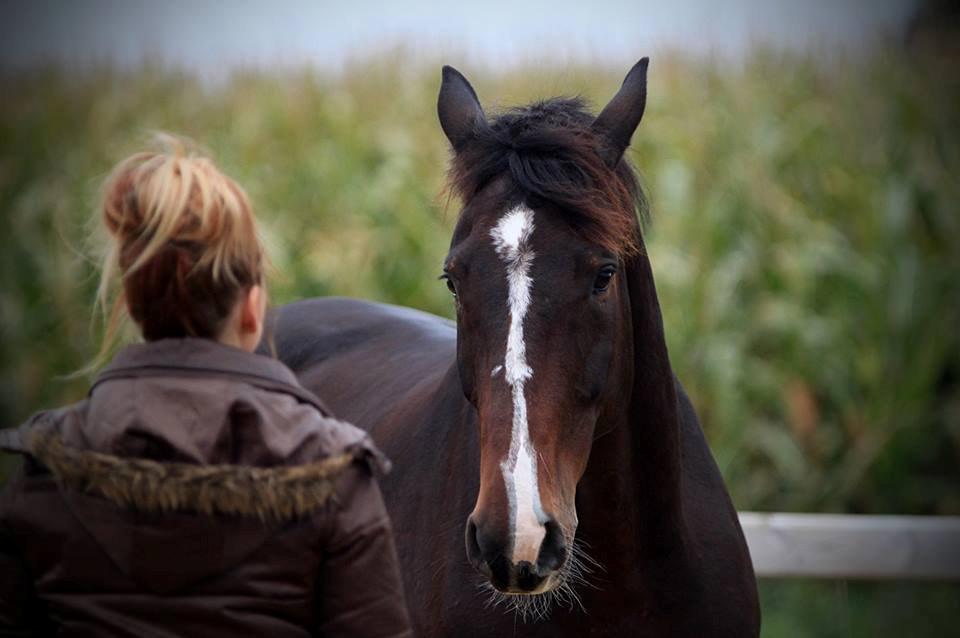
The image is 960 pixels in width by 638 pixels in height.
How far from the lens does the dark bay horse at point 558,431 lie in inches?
100

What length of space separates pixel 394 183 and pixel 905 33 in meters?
4.68

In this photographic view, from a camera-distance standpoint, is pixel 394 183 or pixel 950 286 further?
pixel 394 183

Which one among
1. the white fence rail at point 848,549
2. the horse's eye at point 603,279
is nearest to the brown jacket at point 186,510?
the horse's eye at point 603,279

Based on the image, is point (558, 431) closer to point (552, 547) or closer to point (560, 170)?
point (552, 547)

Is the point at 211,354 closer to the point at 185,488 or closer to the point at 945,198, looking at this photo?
the point at 185,488

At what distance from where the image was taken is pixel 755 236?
7957 mm

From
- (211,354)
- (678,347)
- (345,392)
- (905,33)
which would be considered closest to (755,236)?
(678,347)

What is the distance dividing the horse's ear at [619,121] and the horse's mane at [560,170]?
32mm

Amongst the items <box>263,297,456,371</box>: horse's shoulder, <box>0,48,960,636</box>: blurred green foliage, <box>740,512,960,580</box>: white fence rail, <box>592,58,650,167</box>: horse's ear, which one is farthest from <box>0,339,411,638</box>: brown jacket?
<box>0,48,960,636</box>: blurred green foliage

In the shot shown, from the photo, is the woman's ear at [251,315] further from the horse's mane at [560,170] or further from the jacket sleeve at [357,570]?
the horse's mane at [560,170]

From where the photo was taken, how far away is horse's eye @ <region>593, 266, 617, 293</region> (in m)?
2.74

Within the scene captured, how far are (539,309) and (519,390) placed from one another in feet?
0.62

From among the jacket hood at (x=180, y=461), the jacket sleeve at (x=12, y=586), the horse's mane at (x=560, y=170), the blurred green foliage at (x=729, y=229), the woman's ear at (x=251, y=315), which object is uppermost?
the horse's mane at (x=560, y=170)

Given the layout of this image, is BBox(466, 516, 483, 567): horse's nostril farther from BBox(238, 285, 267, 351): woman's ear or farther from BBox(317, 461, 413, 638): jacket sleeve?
BBox(238, 285, 267, 351): woman's ear
